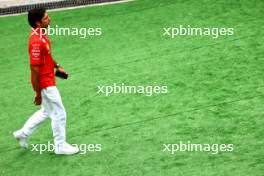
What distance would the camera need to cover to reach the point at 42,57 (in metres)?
5.81

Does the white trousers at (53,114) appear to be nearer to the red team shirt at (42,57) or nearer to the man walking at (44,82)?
the man walking at (44,82)

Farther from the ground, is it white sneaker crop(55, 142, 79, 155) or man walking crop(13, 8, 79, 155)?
man walking crop(13, 8, 79, 155)

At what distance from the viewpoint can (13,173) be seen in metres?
6.07

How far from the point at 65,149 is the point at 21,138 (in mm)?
563

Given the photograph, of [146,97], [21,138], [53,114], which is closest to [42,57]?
[53,114]

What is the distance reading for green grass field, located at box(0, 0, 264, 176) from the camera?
6082 mm

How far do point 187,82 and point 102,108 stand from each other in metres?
1.32

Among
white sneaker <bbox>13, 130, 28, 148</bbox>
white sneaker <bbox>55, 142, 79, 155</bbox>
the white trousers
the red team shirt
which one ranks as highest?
the red team shirt

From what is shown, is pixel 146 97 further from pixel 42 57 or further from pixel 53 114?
pixel 42 57

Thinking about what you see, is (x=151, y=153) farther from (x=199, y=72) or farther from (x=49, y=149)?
(x=199, y=72)

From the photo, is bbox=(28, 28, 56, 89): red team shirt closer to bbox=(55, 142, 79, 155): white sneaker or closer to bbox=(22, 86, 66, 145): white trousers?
bbox=(22, 86, 66, 145): white trousers

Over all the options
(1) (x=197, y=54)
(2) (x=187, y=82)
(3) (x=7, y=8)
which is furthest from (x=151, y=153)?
(3) (x=7, y=8)

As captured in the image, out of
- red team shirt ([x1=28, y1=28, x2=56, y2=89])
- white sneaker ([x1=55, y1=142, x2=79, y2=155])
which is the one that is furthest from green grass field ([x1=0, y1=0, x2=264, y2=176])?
red team shirt ([x1=28, y1=28, x2=56, y2=89])

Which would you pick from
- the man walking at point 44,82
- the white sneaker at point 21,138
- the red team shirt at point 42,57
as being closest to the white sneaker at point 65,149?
the man walking at point 44,82
